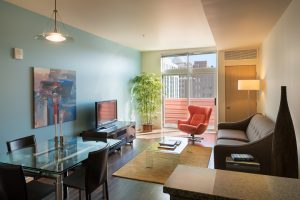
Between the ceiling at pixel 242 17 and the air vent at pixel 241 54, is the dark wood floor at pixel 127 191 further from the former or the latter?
the air vent at pixel 241 54

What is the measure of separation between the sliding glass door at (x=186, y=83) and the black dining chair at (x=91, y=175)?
5.32 m

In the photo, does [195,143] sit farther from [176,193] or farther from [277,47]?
[176,193]

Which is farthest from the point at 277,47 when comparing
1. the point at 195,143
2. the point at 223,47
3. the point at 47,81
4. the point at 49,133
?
the point at 49,133

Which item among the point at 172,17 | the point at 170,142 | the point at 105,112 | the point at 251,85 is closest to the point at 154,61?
the point at 105,112

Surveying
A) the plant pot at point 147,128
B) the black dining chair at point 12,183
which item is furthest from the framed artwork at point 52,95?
the plant pot at point 147,128

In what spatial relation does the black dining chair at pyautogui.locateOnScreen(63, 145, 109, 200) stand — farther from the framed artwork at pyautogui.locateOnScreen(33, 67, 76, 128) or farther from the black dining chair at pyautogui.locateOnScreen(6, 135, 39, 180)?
the framed artwork at pyautogui.locateOnScreen(33, 67, 76, 128)

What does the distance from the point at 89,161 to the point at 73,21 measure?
10.1ft

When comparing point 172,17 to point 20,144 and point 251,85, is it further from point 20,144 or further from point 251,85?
point 20,144

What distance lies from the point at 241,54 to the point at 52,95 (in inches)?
197

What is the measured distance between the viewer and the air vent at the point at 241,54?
5.99 metres

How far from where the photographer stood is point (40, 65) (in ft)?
12.5

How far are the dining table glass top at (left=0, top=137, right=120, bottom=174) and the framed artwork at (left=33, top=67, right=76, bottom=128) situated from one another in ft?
2.24

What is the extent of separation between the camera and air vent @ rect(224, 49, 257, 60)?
599cm

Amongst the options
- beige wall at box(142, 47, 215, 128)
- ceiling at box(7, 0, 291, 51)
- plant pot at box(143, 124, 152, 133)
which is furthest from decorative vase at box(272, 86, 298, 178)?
beige wall at box(142, 47, 215, 128)
